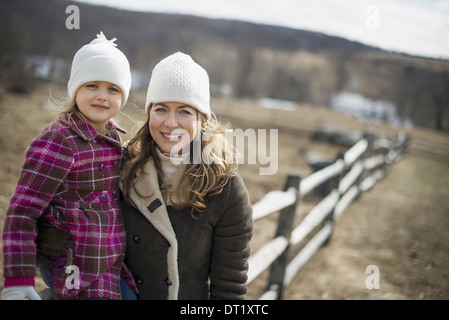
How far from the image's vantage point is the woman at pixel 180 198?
153 cm

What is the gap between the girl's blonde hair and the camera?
60.4 inches

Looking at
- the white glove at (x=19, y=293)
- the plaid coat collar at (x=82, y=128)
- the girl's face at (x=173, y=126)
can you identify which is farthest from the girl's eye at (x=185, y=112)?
the white glove at (x=19, y=293)

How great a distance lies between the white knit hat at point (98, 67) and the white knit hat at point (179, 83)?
14cm

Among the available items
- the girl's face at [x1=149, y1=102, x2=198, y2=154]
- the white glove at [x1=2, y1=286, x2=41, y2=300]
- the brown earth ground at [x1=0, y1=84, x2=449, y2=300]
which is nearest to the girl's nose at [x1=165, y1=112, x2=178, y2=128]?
the girl's face at [x1=149, y1=102, x2=198, y2=154]

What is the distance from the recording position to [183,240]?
1586 mm

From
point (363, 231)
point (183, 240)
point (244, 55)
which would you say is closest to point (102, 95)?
point (183, 240)

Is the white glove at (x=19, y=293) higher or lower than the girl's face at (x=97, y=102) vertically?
lower

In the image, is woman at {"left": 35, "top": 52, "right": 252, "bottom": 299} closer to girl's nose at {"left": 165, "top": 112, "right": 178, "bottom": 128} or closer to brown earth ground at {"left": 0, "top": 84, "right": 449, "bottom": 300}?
girl's nose at {"left": 165, "top": 112, "right": 178, "bottom": 128}

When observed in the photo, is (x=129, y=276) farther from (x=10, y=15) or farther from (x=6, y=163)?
(x=10, y=15)

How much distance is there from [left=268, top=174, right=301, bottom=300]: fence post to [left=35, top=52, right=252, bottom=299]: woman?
5.13 ft

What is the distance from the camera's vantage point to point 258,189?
23.3 ft

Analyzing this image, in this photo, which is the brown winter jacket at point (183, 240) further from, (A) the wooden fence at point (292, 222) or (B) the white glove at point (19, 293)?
(A) the wooden fence at point (292, 222)
